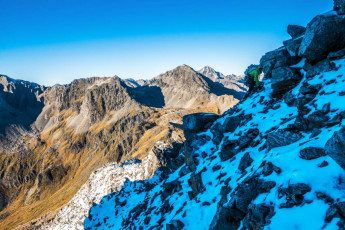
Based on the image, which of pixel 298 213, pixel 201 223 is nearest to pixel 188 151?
pixel 201 223

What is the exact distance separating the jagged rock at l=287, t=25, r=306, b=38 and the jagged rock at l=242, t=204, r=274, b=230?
31.8m

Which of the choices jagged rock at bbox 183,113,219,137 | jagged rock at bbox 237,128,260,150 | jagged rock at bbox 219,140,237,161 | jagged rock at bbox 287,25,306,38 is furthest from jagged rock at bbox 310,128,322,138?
jagged rock at bbox 287,25,306,38

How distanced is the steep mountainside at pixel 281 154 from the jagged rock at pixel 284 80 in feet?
0.35

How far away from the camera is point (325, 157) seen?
12.6 meters

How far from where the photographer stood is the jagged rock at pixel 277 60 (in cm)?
2961

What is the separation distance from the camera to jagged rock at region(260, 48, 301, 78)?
29609mm

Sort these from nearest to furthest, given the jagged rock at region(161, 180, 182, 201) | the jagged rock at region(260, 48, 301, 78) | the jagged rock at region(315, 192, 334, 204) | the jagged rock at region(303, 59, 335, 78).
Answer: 1. the jagged rock at region(315, 192, 334, 204)
2. the jagged rock at region(303, 59, 335, 78)
3. the jagged rock at region(260, 48, 301, 78)
4. the jagged rock at region(161, 180, 182, 201)

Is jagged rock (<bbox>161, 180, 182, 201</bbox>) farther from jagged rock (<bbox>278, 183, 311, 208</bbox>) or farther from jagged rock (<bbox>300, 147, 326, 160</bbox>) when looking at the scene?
jagged rock (<bbox>278, 183, 311, 208</bbox>)

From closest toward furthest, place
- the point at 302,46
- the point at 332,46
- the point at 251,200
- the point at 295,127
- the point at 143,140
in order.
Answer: the point at 251,200 < the point at 295,127 < the point at 332,46 < the point at 302,46 < the point at 143,140

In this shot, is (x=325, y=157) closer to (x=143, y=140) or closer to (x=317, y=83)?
(x=317, y=83)

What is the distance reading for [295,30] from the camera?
3588 cm

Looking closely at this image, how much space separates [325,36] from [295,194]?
19.5 metres

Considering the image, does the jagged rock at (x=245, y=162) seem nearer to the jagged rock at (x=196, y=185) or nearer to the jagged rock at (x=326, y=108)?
the jagged rock at (x=196, y=185)

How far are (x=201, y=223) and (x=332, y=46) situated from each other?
73.3 feet
